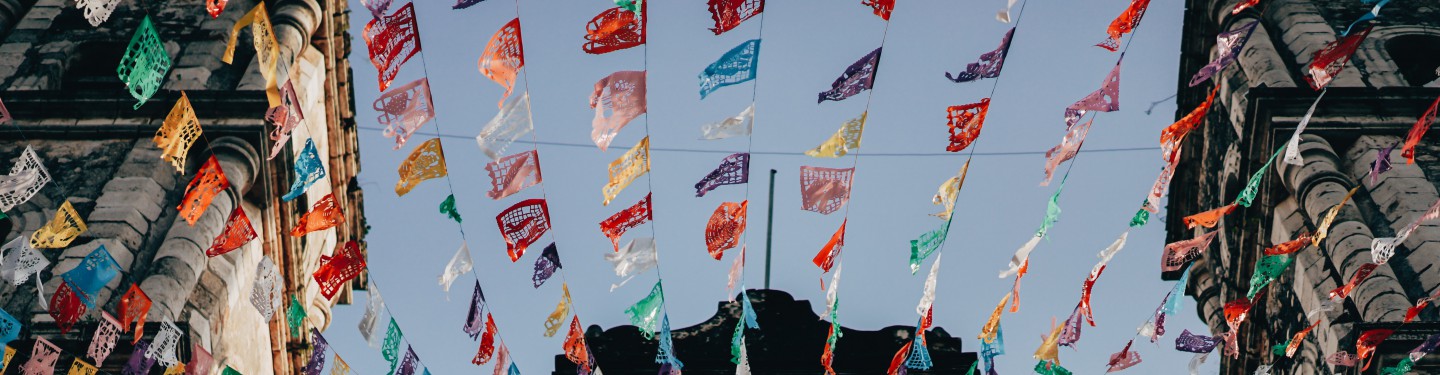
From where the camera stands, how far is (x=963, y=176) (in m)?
14.0

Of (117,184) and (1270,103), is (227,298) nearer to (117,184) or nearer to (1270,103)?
(117,184)

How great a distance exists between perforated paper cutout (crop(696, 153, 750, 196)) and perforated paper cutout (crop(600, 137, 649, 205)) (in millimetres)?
606

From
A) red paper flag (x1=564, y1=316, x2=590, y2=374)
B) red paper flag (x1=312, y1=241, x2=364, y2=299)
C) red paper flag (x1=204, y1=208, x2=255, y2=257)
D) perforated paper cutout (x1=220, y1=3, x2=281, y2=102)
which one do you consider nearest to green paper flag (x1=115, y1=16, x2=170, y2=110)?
perforated paper cutout (x1=220, y1=3, x2=281, y2=102)

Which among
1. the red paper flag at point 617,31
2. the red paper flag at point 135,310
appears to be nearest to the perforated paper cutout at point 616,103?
the red paper flag at point 617,31

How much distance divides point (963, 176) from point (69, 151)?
33.2 feet

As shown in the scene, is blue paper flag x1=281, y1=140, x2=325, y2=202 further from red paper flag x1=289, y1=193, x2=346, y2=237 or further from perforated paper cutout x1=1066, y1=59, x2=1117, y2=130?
perforated paper cutout x1=1066, y1=59, x2=1117, y2=130

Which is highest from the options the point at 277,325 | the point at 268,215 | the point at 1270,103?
the point at 1270,103

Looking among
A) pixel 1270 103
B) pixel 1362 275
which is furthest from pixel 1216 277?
pixel 1362 275

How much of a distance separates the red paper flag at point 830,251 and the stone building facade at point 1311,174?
4825mm

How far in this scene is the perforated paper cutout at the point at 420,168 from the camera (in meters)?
13.4

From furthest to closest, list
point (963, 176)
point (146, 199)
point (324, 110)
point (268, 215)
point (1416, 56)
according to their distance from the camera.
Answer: point (324, 110)
point (1416, 56)
point (268, 215)
point (146, 199)
point (963, 176)

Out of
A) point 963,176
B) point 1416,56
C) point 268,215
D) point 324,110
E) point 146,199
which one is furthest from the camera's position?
point 324,110

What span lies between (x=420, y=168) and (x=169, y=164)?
5367 mm

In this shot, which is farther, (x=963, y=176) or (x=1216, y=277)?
(x=1216, y=277)
